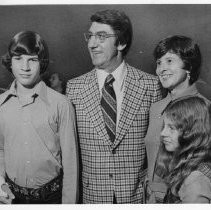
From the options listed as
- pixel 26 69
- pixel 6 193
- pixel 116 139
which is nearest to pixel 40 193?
pixel 6 193

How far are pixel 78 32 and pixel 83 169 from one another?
551 millimetres

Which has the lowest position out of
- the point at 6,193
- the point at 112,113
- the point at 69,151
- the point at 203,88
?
the point at 6,193

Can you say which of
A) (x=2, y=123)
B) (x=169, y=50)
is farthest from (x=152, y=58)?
(x=2, y=123)

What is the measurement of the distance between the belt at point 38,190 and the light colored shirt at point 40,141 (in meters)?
0.02

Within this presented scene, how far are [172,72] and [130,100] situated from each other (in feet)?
0.65

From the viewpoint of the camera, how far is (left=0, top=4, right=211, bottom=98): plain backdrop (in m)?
1.57

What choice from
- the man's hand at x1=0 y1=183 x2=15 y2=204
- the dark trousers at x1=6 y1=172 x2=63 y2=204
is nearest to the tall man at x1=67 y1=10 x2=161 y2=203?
the dark trousers at x1=6 y1=172 x2=63 y2=204

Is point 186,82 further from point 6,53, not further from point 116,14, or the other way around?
point 6,53

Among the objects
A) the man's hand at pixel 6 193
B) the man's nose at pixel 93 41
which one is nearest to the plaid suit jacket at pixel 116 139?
the man's nose at pixel 93 41

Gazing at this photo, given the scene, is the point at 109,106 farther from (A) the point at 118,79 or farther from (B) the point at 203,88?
(B) the point at 203,88

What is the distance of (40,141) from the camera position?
1541mm

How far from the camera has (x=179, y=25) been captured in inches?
62.1

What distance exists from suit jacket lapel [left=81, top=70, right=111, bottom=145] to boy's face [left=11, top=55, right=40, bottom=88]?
0.66 ft

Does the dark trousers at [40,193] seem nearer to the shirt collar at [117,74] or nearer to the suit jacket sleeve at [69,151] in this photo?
the suit jacket sleeve at [69,151]
